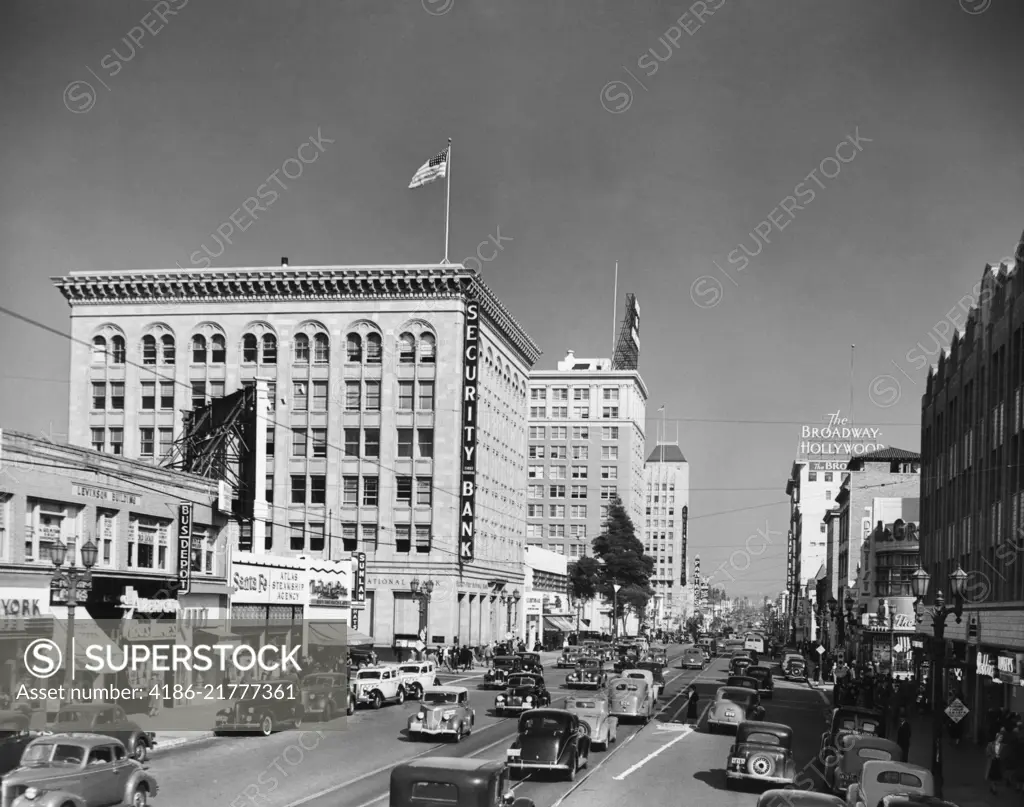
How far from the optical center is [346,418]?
3332 inches

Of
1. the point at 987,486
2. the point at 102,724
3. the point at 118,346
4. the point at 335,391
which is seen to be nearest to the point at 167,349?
the point at 118,346

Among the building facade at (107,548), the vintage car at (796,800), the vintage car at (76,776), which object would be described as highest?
the building facade at (107,548)

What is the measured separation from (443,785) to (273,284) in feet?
228

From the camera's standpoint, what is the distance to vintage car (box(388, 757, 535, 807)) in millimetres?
18891

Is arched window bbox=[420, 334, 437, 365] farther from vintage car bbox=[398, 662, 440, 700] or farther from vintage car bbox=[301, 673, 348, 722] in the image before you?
vintage car bbox=[301, 673, 348, 722]

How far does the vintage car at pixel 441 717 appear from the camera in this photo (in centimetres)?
3394

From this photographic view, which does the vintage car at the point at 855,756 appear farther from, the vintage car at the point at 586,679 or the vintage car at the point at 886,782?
the vintage car at the point at 586,679

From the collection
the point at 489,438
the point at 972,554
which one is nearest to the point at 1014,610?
the point at 972,554

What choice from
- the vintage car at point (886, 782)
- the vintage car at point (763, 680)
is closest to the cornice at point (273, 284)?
the vintage car at point (763, 680)

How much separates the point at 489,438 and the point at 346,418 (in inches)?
Result: 550

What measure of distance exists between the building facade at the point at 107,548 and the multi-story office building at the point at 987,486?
2812 cm

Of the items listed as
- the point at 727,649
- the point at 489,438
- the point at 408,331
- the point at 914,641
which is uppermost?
the point at 408,331

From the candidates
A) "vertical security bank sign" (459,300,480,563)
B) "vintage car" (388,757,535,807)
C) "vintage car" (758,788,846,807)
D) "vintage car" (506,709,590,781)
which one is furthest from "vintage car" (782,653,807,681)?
"vintage car" (388,757,535,807)

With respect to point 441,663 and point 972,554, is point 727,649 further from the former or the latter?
point 972,554
